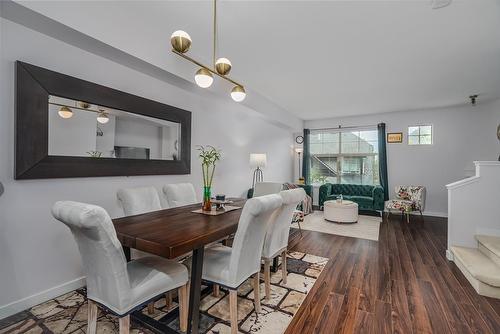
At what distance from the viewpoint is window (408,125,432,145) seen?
593 centimetres

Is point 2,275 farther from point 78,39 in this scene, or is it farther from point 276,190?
point 276,190

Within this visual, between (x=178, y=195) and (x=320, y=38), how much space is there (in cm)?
247

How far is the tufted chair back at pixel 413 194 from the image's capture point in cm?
534

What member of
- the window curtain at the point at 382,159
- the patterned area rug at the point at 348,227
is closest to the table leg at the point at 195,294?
the patterned area rug at the point at 348,227

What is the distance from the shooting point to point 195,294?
1.57m

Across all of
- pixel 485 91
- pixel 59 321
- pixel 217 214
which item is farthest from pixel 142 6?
pixel 485 91

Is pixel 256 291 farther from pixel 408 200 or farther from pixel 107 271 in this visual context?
pixel 408 200

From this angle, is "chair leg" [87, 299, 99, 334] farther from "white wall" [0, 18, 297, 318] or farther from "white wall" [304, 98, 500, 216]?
"white wall" [304, 98, 500, 216]

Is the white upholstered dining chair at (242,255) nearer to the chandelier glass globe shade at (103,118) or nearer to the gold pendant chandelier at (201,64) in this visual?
the gold pendant chandelier at (201,64)

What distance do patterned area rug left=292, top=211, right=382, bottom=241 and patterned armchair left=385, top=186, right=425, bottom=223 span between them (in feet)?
1.66

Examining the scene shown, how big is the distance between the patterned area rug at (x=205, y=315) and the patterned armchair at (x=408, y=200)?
3.98 m

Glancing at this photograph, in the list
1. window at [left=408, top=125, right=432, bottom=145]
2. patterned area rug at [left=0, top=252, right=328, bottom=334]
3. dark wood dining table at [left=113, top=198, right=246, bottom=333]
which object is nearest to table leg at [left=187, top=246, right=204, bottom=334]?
dark wood dining table at [left=113, top=198, right=246, bottom=333]

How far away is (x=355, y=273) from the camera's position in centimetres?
273

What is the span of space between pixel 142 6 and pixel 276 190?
271 centimetres
